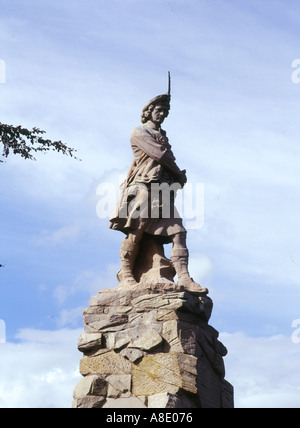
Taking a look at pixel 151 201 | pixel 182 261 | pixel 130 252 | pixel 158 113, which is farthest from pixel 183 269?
pixel 158 113

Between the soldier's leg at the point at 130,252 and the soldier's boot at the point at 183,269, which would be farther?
the soldier's leg at the point at 130,252

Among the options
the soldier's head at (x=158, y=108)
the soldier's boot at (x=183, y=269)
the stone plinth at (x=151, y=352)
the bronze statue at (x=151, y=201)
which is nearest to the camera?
the stone plinth at (x=151, y=352)

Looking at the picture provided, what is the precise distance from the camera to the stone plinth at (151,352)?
42.2 ft

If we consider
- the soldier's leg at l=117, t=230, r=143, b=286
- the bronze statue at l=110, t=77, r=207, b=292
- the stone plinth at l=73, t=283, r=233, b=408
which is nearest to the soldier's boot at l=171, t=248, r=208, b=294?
the bronze statue at l=110, t=77, r=207, b=292

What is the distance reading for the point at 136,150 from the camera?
14820 millimetres

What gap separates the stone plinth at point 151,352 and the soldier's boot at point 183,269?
0.12 meters

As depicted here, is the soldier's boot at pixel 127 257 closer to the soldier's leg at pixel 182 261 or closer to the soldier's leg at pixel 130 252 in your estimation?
the soldier's leg at pixel 130 252

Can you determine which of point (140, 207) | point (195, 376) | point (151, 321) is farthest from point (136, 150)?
point (195, 376)

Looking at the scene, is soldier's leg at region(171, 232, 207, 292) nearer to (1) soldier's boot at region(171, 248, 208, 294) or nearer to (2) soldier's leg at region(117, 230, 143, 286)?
(1) soldier's boot at region(171, 248, 208, 294)

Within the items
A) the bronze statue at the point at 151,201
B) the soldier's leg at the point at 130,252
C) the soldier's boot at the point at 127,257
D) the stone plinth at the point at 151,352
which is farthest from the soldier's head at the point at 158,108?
the stone plinth at the point at 151,352

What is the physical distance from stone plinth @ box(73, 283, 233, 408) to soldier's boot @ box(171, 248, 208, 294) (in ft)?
0.39

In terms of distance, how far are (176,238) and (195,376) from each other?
2337 millimetres
